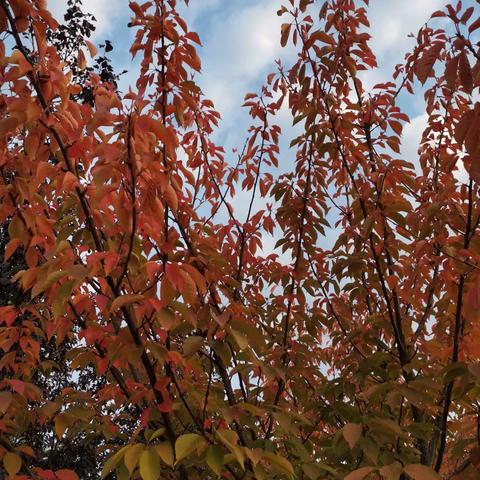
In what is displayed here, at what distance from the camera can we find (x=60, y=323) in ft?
8.24

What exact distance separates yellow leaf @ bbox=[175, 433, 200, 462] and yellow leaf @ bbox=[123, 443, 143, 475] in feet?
0.47

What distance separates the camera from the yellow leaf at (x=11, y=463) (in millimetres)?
2024

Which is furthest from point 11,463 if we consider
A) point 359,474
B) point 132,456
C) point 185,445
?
point 359,474

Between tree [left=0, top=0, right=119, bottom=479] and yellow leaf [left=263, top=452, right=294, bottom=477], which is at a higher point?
tree [left=0, top=0, right=119, bottom=479]

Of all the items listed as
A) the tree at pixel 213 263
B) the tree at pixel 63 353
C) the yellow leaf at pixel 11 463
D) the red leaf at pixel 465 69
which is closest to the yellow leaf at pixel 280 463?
the tree at pixel 213 263

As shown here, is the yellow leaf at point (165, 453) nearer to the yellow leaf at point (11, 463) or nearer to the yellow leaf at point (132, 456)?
the yellow leaf at point (132, 456)

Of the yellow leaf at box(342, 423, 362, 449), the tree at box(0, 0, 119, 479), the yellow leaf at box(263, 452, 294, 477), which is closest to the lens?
the yellow leaf at box(263, 452, 294, 477)

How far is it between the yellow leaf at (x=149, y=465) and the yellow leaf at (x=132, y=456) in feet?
0.08

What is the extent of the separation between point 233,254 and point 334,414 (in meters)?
1.37

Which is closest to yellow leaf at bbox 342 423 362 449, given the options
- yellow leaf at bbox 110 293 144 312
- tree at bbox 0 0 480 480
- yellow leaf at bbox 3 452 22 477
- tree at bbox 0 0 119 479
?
tree at bbox 0 0 480 480

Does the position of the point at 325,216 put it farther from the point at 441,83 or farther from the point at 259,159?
the point at 441,83

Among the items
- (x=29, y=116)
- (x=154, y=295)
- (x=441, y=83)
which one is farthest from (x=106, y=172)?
(x=441, y=83)

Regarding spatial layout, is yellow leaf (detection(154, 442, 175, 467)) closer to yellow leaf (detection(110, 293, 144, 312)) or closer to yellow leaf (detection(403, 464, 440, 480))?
yellow leaf (detection(110, 293, 144, 312))

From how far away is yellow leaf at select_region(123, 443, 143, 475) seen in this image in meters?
1.66
